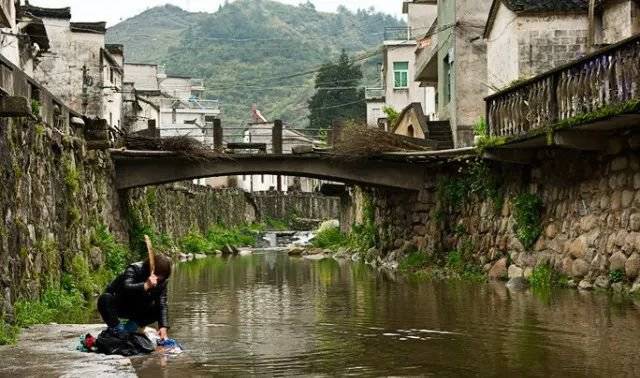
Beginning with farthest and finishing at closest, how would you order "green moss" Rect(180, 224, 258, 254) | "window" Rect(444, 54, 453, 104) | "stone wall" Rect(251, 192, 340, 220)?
"stone wall" Rect(251, 192, 340, 220)
"green moss" Rect(180, 224, 258, 254)
"window" Rect(444, 54, 453, 104)

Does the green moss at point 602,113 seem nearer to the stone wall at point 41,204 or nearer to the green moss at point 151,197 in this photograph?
the stone wall at point 41,204

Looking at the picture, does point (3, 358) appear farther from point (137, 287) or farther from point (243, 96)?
point (243, 96)

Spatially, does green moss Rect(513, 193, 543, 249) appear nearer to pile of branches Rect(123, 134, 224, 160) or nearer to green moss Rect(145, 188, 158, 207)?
pile of branches Rect(123, 134, 224, 160)

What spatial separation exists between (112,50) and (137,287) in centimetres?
4852

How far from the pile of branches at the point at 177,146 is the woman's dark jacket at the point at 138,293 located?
18.0 m

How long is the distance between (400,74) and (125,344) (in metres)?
49.8

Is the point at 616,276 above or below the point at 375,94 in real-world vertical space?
below

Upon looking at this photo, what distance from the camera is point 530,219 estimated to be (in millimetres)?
23391

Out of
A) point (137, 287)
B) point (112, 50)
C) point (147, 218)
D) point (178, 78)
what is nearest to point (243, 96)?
point (178, 78)

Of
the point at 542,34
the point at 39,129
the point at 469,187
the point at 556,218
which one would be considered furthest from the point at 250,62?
the point at 39,129

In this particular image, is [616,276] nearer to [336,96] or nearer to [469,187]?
[469,187]

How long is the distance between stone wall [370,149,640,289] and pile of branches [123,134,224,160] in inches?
261

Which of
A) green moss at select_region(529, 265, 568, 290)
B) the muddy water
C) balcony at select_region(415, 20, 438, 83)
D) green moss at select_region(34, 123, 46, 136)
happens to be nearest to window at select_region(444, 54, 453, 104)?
balcony at select_region(415, 20, 438, 83)

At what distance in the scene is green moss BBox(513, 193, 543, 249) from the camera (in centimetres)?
2323
